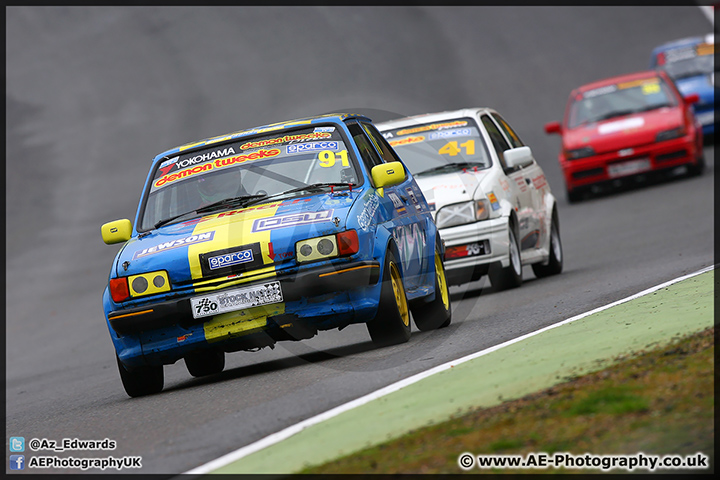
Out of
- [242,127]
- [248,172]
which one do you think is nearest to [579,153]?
[242,127]

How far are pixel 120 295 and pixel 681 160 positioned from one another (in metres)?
13.9

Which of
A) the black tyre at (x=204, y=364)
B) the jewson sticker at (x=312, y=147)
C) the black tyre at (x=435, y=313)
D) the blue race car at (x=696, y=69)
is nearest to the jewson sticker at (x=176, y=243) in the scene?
the jewson sticker at (x=312, y=147)

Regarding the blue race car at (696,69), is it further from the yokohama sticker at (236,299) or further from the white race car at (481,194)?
the yokohama sticker at (236,299)

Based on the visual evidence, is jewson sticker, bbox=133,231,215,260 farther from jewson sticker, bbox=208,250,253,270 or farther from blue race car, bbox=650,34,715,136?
blue race car, bbox=650,34,715,136

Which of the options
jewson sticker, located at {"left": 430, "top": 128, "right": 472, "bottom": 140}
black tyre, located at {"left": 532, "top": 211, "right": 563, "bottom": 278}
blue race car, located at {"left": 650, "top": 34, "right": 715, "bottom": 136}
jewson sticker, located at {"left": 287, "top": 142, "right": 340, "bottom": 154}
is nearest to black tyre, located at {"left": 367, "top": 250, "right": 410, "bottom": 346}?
jewson sticker, located at {"left": 287, "top": 142, "right": 340, "bottom": 154}

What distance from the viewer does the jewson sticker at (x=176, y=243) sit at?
7941 millimetres

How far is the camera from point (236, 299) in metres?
7.77

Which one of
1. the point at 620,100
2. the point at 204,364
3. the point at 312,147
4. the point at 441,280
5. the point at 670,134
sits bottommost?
the point at 670,134

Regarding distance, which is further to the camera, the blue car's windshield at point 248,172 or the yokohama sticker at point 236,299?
the blue car's windshield at point 248,172

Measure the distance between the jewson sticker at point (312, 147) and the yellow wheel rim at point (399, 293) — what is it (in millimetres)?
1162

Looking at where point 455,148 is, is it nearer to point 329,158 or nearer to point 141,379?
point 329,158

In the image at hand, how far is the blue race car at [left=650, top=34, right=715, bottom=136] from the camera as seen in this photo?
79.2 feet

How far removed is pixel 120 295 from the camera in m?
7.92

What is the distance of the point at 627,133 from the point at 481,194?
8.84 metres
